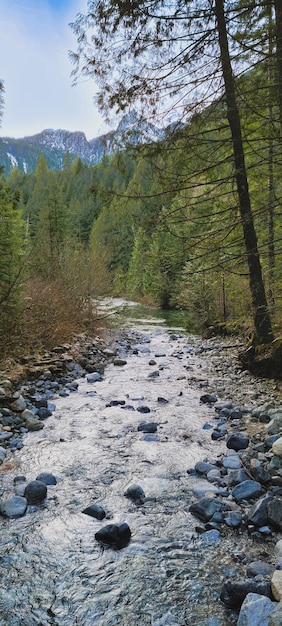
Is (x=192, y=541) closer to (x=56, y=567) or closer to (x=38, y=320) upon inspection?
(x=56, y=567)

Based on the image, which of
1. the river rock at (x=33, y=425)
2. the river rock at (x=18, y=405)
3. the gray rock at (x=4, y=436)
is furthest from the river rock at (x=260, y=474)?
the river rock at (x=18, y=405)

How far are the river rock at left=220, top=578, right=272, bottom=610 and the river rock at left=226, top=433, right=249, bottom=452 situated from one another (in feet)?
6.36

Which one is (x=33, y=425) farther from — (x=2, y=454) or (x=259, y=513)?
(x=259, y=513)

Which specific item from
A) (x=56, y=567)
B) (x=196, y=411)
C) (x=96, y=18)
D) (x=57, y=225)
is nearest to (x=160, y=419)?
(x=196, y=411)

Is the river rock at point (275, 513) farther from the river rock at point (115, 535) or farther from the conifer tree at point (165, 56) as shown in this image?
the conifer tree at point (165, 56)

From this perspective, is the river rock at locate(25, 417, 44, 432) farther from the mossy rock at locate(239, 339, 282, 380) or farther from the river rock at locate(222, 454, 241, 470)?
the mossy rock at locate(239, 339, 282, 380)

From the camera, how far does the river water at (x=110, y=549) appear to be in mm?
2121

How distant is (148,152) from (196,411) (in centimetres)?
428

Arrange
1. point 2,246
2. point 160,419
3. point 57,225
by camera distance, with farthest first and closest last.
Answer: point 57,225 → point 2,246 → point 160,419

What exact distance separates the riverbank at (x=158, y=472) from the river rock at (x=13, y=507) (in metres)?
0.07

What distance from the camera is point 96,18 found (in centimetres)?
569

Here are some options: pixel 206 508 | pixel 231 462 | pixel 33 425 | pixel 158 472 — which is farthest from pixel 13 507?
pixel 231 462

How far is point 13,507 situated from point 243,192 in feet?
18.3

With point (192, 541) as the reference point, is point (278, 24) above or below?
above
